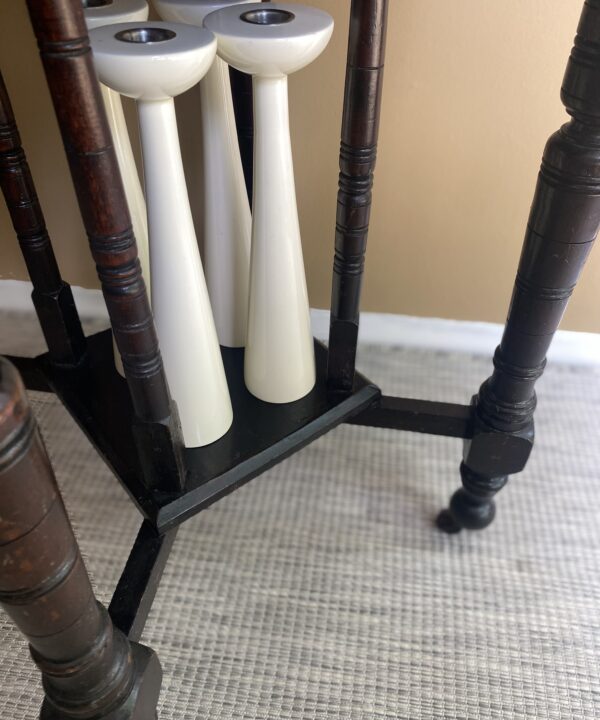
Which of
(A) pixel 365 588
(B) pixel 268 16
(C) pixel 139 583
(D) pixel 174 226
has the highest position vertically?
(B) pixel 268 16

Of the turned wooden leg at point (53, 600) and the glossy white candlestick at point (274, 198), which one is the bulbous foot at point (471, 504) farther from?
the turned wooden leg at point (53, 600)

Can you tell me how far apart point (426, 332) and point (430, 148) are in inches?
11.3

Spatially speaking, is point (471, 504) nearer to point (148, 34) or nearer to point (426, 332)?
point (426, 332)

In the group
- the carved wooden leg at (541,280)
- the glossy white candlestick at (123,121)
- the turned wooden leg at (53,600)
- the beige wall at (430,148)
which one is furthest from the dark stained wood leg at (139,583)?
the beige wall at (430,148)

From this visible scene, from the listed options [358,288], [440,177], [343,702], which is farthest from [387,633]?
[440,177]

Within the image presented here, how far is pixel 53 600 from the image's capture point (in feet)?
1.26

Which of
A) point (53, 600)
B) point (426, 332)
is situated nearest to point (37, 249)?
point (53, 600)

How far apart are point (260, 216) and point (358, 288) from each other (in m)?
0.12

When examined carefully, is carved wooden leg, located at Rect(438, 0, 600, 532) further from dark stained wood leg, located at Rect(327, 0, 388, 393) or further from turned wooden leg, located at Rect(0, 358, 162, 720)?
turned wooden leg, located at Rect(0, 358, 162, 720)

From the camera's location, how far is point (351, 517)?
2.61 feet

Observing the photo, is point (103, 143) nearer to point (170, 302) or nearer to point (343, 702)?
point (170, 302)

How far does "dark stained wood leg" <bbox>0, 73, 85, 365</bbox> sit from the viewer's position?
1.90 feet

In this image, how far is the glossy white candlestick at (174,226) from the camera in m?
0.44

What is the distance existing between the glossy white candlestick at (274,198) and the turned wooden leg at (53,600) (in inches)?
10.8
